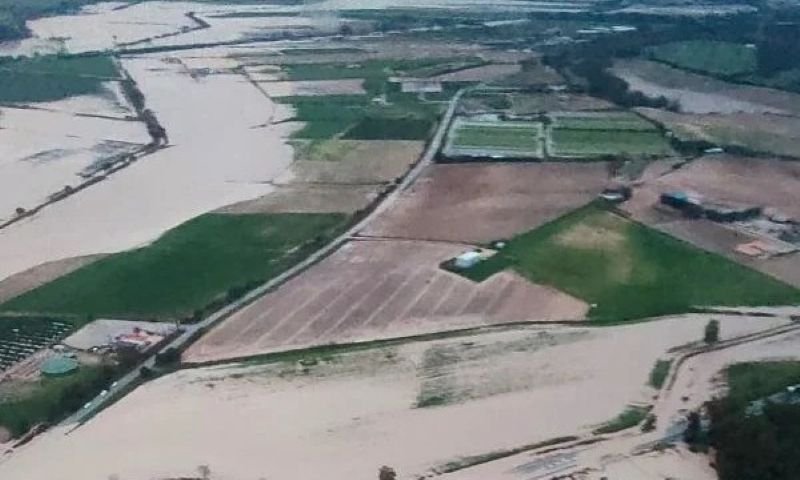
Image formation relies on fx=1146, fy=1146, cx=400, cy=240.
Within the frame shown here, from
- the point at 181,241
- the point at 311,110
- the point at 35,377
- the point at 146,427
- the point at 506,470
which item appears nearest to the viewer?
the point at 506,470

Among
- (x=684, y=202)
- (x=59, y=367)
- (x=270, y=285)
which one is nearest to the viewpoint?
(x=59, y=367)

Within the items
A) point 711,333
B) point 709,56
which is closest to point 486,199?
point 711,333

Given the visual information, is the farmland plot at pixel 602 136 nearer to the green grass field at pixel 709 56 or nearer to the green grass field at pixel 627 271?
the green grass field at pixel 627 271

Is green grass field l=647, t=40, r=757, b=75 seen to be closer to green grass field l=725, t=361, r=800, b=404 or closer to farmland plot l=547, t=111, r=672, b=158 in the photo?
farmland plot l=547, t=111, r=672, b=158

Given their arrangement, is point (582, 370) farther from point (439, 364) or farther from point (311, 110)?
point (311, 110)

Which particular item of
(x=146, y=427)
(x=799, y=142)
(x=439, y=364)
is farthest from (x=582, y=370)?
(x=799, y=142)

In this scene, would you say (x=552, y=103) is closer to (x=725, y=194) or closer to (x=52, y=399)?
(x=725, y=194)
